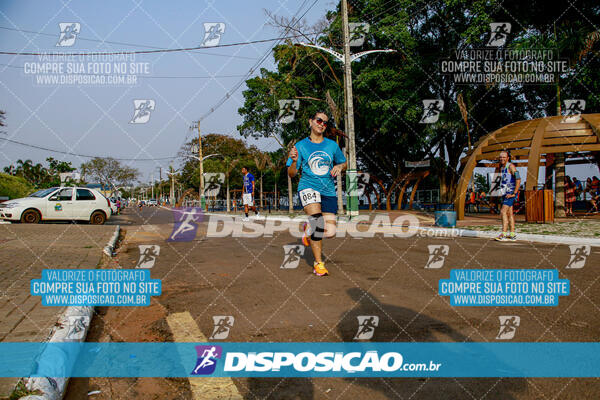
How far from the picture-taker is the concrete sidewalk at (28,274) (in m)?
3.27

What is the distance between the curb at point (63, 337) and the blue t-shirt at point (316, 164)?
9.98ft

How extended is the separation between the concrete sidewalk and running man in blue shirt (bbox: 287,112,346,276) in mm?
3084

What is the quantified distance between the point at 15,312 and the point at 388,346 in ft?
10.6

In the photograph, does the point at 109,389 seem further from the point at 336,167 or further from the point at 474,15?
the point at 474,15

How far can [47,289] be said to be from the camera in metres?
4.77

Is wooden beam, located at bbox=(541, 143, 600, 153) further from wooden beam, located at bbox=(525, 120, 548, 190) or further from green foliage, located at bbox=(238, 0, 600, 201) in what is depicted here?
green foliage, located at bbox=(238, 0, 600, 201)

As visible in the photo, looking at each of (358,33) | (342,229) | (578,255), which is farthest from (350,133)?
(578,255)

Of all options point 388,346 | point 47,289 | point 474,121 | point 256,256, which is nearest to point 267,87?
point 474,121

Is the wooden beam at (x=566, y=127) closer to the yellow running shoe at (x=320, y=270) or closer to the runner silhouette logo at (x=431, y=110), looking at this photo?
the runner silhouette logo at (x=431, y=110)

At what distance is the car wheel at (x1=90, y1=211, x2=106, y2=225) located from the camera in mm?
18413

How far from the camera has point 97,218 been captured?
60.7ft

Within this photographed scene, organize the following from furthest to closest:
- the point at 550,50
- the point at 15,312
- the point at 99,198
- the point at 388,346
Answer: the point at 99,198 → the point at 550,50 → the point at 15,312 → the point at 388,346

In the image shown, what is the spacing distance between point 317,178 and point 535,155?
1161 centimetres

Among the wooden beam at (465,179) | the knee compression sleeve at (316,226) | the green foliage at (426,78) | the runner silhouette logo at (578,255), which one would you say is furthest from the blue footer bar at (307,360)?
the green foliage at (426,78)
